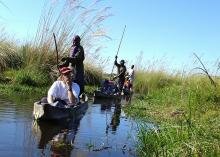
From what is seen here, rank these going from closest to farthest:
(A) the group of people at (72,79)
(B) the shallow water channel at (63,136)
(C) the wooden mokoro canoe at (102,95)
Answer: (B) the shallow water channel at (63,136) → (A) the group of people at (72,79) → (C) the wooden mokoro canoe at (102,95)

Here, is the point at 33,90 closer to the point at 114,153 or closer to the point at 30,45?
the point at 30,45

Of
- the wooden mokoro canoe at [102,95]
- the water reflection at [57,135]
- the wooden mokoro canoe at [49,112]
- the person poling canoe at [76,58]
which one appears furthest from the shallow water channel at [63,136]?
the wooden mokoro canoe at [102,95]

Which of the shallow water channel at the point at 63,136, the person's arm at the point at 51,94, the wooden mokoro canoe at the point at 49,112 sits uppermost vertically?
the person's arm at the point at 51,94

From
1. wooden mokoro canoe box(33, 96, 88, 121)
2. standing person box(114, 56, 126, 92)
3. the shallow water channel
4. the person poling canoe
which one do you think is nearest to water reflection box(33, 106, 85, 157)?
the shallow water channel

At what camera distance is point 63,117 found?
12.6m

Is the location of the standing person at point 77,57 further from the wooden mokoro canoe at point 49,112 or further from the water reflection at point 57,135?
the wooden mokoro canoe at point 49,112

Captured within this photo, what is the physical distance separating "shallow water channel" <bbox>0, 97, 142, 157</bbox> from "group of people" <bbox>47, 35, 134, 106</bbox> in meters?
0.70

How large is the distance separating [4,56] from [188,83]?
1016 cm

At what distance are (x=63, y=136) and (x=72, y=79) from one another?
3.79 m

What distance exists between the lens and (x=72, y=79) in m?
14.3

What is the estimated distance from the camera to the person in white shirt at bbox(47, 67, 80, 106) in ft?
42.8

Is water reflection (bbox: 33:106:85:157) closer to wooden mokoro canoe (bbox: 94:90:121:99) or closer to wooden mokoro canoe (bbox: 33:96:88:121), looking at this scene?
wooden mokoro canoe (bbox: 33:96:88:121)

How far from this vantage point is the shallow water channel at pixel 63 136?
8875 millimetres

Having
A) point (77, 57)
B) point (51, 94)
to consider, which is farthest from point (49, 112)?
point (77, 57)
